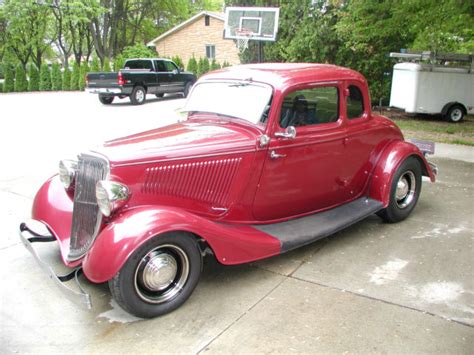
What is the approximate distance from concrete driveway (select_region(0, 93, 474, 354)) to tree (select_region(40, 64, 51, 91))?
75.2 ft

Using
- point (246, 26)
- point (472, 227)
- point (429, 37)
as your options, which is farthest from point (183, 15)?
point (472, 227)

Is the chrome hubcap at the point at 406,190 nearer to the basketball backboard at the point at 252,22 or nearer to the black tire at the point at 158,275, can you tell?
the black tire at the point at 158,275

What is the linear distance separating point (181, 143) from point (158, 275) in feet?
3.57

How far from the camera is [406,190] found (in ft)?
17.4

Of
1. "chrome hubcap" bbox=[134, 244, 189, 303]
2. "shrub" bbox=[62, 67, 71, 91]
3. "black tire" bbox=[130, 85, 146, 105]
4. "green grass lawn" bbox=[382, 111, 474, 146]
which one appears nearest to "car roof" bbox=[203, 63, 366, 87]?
"chrome hubcap" bbox=[134, 244, 189, 303]

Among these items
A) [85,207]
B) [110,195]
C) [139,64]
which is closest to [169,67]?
[139,64]

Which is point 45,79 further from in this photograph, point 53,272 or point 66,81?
point 53,272

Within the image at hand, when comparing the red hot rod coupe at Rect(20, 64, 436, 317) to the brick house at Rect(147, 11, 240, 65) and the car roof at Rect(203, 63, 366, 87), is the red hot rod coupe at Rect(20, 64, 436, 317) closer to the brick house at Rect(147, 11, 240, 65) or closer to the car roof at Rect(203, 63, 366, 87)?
the car roof at Rect(203, 63, 366, 87)

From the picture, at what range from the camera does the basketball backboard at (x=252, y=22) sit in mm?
15664

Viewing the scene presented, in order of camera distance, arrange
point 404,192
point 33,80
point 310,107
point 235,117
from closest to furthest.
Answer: point 235,117, point 310,107, point 404,192, point 33,80

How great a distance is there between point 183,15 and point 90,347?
45.3 meters

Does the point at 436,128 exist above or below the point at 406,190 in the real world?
above

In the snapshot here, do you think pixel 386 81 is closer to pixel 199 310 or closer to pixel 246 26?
pixel 246 26

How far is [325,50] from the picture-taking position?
16516mm
